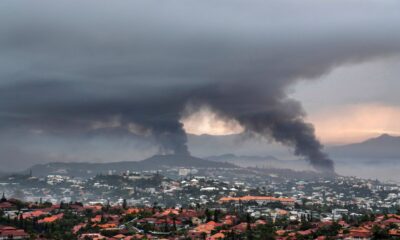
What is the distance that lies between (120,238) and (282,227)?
45933 millimetres

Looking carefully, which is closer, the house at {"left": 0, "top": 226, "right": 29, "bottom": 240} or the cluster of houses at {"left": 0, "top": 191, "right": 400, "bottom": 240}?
the cluster of houses at {"left": 0, "top": 191, "right": 400, "bottom": 240}

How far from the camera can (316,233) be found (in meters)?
142

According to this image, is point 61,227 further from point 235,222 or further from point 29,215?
point 235,222

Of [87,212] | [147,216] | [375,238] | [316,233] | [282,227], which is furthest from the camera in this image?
[87,212]

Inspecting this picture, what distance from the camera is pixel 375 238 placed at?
131 metres

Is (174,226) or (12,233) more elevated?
(174,226)

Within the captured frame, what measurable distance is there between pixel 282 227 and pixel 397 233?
37212 millimetres

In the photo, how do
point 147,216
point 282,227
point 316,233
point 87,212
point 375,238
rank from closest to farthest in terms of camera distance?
point 375,238
point 316,233
point 282,227
point 147,216
point 87,212

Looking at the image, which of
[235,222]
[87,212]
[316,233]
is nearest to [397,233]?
[316,233]

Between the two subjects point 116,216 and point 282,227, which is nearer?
point 282,227

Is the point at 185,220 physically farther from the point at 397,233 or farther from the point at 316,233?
the point at 397,233

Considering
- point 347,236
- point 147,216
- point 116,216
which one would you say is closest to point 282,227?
point 347,236

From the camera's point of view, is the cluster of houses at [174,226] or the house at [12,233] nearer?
the cluster of houses at [174,226]

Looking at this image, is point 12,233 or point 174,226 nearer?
point 12,233
